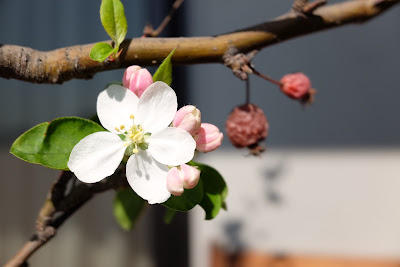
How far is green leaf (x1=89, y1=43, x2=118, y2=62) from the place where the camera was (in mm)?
420

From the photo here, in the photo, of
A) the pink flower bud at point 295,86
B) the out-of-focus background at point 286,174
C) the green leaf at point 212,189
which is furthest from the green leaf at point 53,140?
the out-of-focus background at point 286,174

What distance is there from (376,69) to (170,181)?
2.16 m

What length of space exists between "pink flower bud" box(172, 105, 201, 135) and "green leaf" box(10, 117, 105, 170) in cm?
9

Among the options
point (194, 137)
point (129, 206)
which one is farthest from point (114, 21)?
point (129, 206)

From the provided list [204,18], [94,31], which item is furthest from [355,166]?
[94,31]

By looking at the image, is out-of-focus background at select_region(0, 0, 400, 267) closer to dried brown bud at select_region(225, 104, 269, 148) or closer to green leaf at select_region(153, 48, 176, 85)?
dried brown bud at select_region(225, 104, 269, 148)

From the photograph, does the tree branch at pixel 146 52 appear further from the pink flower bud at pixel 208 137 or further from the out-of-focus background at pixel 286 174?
the out-of-focus background at pixel 286 174

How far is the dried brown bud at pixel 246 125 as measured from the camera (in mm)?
595

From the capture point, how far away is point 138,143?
0.43 meters

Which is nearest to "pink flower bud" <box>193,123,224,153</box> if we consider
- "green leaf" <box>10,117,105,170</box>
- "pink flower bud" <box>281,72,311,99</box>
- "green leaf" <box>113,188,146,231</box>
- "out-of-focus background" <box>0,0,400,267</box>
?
"green leaf" <box>10,117,105,170</box>

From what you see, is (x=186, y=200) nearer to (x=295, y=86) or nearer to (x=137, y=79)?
(x=137, y=79)

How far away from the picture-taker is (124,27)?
450 mm

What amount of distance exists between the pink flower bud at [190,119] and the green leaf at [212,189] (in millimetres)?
108

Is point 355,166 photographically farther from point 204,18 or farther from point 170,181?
point 170,181
